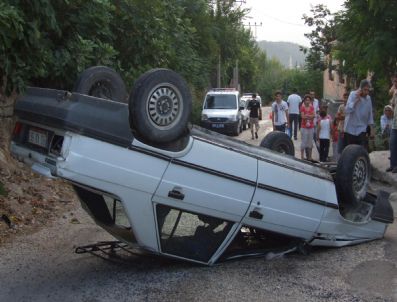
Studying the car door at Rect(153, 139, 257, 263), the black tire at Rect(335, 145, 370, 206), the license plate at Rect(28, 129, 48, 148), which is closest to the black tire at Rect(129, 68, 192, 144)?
the car door at Rect(153, 139, 257, 263)

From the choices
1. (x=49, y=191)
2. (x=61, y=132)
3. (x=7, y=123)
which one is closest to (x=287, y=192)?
(x=61, y=132)

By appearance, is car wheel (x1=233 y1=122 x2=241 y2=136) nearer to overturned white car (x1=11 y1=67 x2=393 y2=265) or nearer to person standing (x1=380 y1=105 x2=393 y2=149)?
person standing (x1=380 y1=105 x2=393 y2=149)

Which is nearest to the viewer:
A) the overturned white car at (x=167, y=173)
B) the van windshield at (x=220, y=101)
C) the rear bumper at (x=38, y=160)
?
the rear bumper at (x=38, y=160)

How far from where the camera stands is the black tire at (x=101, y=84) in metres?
6.06

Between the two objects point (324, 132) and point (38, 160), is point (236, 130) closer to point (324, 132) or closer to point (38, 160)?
point (324, 132)

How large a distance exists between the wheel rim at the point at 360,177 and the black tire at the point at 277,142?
39.0 inches

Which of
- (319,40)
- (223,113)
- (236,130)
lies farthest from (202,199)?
(319,40)

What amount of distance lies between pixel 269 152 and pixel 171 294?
184 cm

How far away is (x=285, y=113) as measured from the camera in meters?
16.4

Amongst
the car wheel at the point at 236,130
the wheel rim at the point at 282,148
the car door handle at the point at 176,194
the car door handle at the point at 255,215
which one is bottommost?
the car wheel at the point at 236,130

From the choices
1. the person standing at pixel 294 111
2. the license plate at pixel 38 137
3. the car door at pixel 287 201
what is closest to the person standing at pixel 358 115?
the car door at pixel 287 201

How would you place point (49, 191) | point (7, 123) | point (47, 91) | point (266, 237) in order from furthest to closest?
point (7, 123) → point (49, 191) → point (266, 237) → point (47, 91)

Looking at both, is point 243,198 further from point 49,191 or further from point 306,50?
point 306,50

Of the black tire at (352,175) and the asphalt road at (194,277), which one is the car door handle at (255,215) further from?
the black tire at (352,175)
